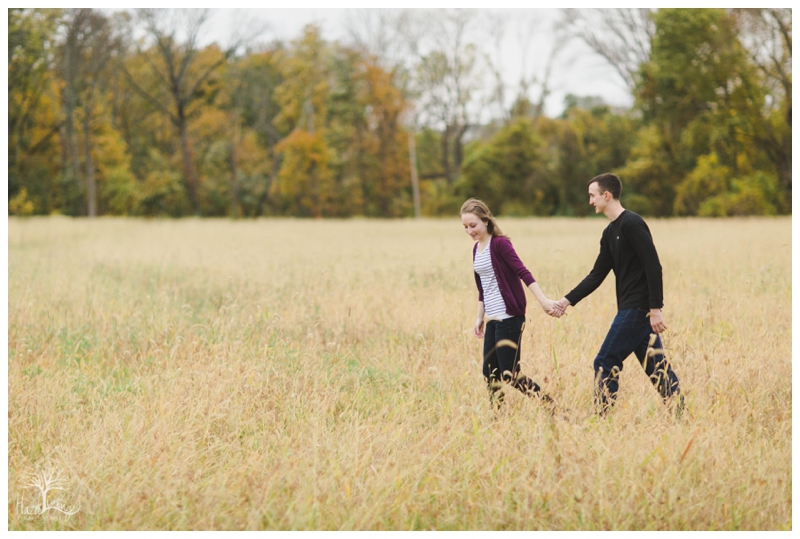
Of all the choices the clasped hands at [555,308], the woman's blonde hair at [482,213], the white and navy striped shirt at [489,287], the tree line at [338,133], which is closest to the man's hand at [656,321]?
the clasped hands at [555,308]

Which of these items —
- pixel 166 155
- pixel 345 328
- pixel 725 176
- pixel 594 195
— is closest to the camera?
pixel 594 195

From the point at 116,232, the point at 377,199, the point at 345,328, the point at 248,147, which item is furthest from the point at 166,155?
the point at 345,328

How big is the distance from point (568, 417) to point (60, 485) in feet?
10.7

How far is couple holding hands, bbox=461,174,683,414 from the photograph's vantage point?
4230 mm

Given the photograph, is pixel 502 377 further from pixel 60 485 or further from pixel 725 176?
pixel 725 176

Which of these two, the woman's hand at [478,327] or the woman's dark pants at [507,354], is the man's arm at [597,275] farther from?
the woman's hand at [478,327]

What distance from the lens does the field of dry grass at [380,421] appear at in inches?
141

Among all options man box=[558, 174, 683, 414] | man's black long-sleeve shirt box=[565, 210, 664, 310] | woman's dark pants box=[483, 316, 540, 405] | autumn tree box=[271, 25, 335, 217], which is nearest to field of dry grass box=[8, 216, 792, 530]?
woman's dark pants box=[483, 316, 540, 405]

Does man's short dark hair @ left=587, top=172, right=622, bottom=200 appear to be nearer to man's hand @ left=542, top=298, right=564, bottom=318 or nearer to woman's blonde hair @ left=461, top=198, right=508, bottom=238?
woman's blonde hair @ left=461, top=198, right=508, bottom=238

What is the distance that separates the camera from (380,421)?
4.56 meters

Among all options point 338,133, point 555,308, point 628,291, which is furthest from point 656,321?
point 338,133

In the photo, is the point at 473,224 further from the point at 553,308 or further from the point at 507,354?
the point at 507,354

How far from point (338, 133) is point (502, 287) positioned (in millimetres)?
42383
